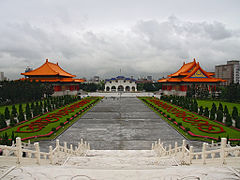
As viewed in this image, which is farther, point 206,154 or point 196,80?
point 196,80

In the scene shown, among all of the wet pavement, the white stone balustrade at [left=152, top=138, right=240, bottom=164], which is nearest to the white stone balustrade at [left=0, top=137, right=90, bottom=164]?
the wet pavement

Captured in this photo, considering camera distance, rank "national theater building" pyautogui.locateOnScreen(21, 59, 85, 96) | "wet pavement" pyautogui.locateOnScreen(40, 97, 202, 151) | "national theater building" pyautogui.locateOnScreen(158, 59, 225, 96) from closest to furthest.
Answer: "wet pavement" pyautogui.locateOnScreen(40, 97, 202, 151), "national theater building" pyautogui.locateOnScreen(158, 59, 225, 96), "national theater building" pyautogui.locateOnScreen(21, 59, 85, 96)

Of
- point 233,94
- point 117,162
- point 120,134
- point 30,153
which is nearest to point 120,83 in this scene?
point 233,94

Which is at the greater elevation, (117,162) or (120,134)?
(117,162)

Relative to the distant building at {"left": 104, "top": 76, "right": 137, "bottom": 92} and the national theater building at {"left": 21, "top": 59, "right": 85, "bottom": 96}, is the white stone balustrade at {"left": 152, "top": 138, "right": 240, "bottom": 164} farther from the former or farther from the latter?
the distant building at {"left": 104, "top": 76, "right": 137, "bottom": 92}

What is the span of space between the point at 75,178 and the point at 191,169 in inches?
124

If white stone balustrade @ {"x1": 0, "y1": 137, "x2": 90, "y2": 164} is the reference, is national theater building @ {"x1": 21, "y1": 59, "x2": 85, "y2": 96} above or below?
above

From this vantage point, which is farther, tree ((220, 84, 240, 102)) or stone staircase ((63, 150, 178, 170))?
tree ((220, 84, 240, 102))

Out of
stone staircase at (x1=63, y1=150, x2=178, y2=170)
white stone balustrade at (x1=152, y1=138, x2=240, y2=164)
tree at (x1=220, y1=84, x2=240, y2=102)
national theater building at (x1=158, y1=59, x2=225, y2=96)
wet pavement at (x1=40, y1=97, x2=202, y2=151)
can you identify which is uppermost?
national theater building at (x1=158, y1=59, x2=225, y2=96)

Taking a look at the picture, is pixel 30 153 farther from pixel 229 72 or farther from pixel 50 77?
pixel 229 72

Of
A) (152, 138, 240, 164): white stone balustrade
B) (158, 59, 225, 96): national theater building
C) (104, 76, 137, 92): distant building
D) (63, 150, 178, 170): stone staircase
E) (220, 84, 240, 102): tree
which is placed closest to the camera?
(152, 138, 240, 164): white stone balustrade

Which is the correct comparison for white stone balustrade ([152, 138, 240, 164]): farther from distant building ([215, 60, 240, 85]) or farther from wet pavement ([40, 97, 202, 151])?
distant building ([215, 60, 240, 85])

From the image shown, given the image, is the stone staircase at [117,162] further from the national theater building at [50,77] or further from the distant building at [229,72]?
the distant building at [229,72]

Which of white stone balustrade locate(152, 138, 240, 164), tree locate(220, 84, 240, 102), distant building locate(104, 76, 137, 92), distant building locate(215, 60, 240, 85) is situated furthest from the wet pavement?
distant building locate(215, 60, 240, 85)
